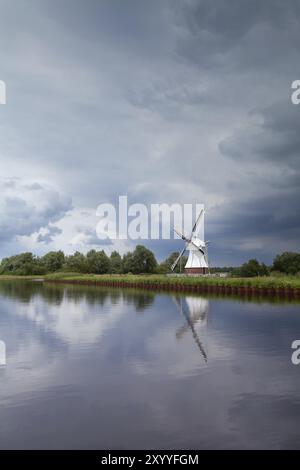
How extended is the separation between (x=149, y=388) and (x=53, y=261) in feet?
456

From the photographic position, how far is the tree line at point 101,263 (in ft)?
291

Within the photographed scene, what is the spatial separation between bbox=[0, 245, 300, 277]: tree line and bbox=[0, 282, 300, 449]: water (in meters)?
68.8

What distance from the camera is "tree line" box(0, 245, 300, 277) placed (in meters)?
88.6

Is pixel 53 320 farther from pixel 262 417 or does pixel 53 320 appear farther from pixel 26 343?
pixel 262 417

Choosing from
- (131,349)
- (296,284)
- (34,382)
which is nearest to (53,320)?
(131,349)

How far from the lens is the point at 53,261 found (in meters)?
146

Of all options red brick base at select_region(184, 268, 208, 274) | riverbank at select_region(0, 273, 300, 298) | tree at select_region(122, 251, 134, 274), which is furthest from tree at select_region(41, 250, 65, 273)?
red brick base at select_region(184, 268, 208, 274)

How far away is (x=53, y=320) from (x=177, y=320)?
26.6 ft

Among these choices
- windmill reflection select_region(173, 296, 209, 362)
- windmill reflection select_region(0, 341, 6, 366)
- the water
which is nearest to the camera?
the water

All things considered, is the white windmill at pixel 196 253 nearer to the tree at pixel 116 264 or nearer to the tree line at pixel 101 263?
the tree line at pixel 101 263

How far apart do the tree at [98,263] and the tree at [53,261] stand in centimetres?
1918

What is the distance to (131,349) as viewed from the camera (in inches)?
659

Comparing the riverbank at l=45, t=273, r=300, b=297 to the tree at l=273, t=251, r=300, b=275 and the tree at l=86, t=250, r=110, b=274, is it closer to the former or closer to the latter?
the tree at l=273, t=251, r=300, b=275

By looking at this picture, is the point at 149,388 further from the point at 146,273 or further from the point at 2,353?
the point at 146,273
